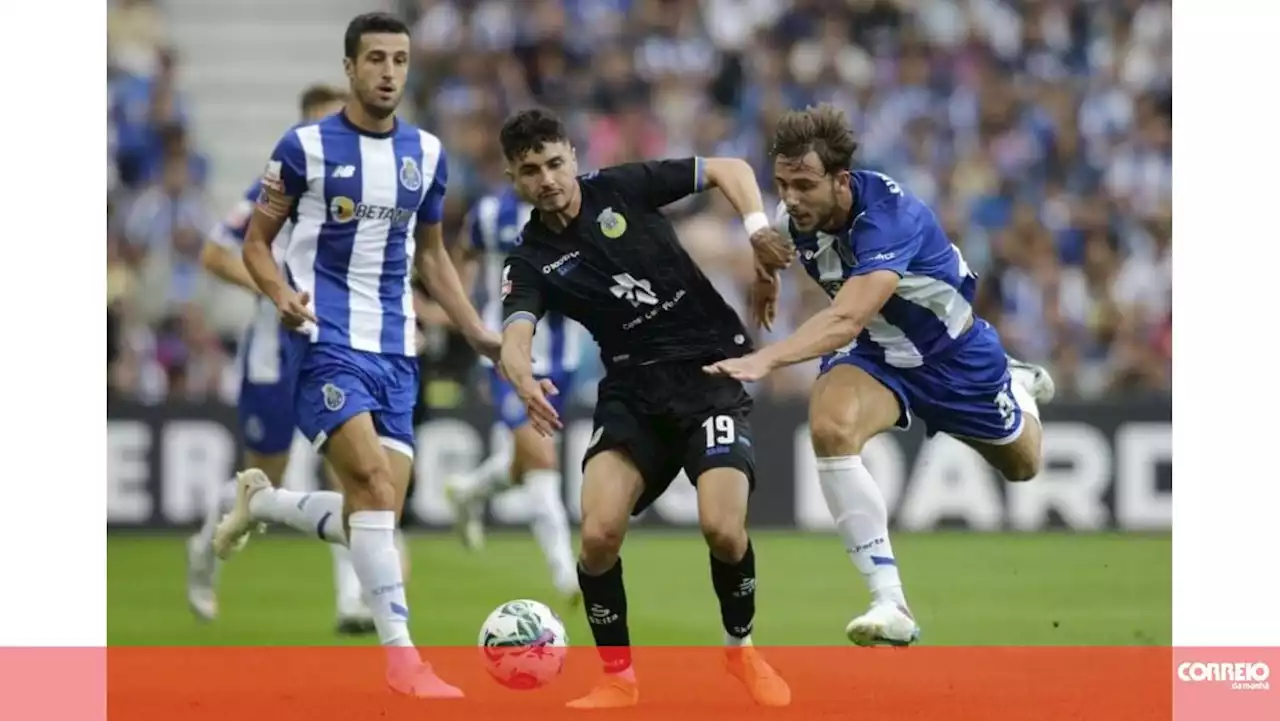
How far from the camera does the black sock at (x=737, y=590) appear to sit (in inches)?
288

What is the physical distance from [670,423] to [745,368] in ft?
2.53

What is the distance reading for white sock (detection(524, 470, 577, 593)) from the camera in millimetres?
10359

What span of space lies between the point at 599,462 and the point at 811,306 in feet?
27.7

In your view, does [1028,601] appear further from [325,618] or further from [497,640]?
[497,640]

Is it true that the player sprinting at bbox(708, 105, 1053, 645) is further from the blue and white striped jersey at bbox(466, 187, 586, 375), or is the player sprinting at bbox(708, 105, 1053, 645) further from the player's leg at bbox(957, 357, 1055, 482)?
the blue and white striped jersey at bbox(466, 187, 586, 375)

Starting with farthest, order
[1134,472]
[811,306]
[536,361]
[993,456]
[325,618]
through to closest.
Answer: [811,306], [1134,472], [536,361], [325,618], [993,456]

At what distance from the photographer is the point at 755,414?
14.3m

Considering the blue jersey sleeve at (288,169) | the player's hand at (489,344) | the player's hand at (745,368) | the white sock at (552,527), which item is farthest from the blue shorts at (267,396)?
the player's hand at (745,368)

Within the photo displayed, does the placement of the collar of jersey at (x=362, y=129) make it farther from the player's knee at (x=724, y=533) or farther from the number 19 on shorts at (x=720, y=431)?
the player's knee at (x=724, y=533)

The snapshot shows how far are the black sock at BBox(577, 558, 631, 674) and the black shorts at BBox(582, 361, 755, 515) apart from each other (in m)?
0.28

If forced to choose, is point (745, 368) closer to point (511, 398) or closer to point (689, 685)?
point (689, 685)

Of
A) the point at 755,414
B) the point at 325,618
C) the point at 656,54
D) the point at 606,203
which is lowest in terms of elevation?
the point at 325,618

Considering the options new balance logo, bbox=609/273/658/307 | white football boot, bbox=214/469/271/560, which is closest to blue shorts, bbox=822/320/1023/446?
new balance logo, bbox=609/273/658/307

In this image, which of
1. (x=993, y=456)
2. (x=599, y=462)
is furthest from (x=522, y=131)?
(x=993, y=456)
